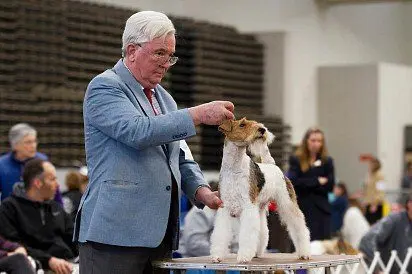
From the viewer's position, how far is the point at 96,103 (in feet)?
10.5

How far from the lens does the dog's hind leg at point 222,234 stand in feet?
11.3

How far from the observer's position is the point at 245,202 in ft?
11.3

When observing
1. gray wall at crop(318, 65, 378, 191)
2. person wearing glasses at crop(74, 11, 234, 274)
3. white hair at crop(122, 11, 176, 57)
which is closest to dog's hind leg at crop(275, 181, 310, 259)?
person wearing glasses at crop(74, 11, 234, 274)

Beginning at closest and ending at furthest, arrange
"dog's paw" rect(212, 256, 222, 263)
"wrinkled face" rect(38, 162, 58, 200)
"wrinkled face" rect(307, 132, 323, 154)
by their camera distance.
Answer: "dog's paw" rect(212, 256, 222, 263), "wrinkled face" rect(38, 162, 58, 200), "wrinkled face" rect(307, 132, 323, 154)

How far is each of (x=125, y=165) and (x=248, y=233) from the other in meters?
0.46

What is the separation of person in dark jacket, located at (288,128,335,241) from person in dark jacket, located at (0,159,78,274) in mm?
2091

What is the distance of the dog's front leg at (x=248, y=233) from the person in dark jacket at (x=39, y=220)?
8.49 ft

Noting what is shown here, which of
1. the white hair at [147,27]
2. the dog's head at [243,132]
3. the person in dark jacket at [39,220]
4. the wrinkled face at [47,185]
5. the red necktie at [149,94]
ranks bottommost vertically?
the person in dark jacket at [39,220]

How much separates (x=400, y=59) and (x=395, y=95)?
240 centimetres

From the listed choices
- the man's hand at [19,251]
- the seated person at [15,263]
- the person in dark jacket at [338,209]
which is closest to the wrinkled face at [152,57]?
the seated person at [15,263]

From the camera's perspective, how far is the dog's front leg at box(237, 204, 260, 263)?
3.33 m

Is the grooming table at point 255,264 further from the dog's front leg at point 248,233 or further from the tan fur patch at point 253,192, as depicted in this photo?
the tan fur patch at point 253,192

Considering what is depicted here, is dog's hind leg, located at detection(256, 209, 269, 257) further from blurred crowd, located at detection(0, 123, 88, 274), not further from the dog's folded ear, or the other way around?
blurred crowd, located at detection(0, 123, 88, 274)

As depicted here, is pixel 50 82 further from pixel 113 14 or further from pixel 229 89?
pixel 229 89
